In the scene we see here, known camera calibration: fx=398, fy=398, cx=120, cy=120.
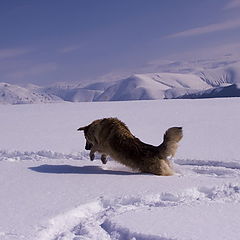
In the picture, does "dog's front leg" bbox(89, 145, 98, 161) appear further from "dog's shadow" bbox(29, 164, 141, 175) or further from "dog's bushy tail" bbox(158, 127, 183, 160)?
"dog's bushy tail" bbox(158, 127, 183, 160)

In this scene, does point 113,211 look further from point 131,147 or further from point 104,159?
point 104,159

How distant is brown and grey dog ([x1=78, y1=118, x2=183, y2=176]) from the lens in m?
7.17

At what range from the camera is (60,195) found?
18.9 ft

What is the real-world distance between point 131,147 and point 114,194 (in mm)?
1863

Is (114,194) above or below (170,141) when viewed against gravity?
below

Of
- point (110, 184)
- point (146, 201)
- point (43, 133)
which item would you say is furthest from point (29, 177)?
point (43, 133)

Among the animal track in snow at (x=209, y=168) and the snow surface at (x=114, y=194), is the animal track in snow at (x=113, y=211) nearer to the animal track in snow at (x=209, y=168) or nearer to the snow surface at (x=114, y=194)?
the snow surface at (x=114, y=194)

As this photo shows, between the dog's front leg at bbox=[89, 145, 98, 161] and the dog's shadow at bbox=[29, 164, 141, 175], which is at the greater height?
the dog's front leg at bbox=[89, 145, 98, 161]

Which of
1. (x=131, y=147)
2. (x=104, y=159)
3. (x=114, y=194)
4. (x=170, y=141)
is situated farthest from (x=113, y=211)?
(x=104, y=159)

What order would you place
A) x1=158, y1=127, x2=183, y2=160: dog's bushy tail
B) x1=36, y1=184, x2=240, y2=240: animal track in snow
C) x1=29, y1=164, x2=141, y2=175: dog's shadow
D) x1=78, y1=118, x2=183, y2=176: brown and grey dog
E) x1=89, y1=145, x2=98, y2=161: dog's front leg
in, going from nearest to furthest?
x1=36, y1=184, x2=240, y2=240: animal track in snow
x1=158, y1=127, x2=183, y2=160: dog's bushy tail
x1=78, y1=118, x2=183, y2=176: brown and grey dog
x1=29, y1=164, x2=141, y2=175: dog's shadow
x1=89, y1=145, x2=98, y2=161: dog's front leg

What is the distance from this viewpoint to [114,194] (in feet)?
19.1

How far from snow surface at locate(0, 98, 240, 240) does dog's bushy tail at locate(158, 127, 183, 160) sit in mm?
438

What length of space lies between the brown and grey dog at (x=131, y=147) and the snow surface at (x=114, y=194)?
0.24m

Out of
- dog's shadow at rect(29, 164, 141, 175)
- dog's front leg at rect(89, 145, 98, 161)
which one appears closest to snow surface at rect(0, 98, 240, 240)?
dog's shadow at rect(29, 164, 141, 175)
